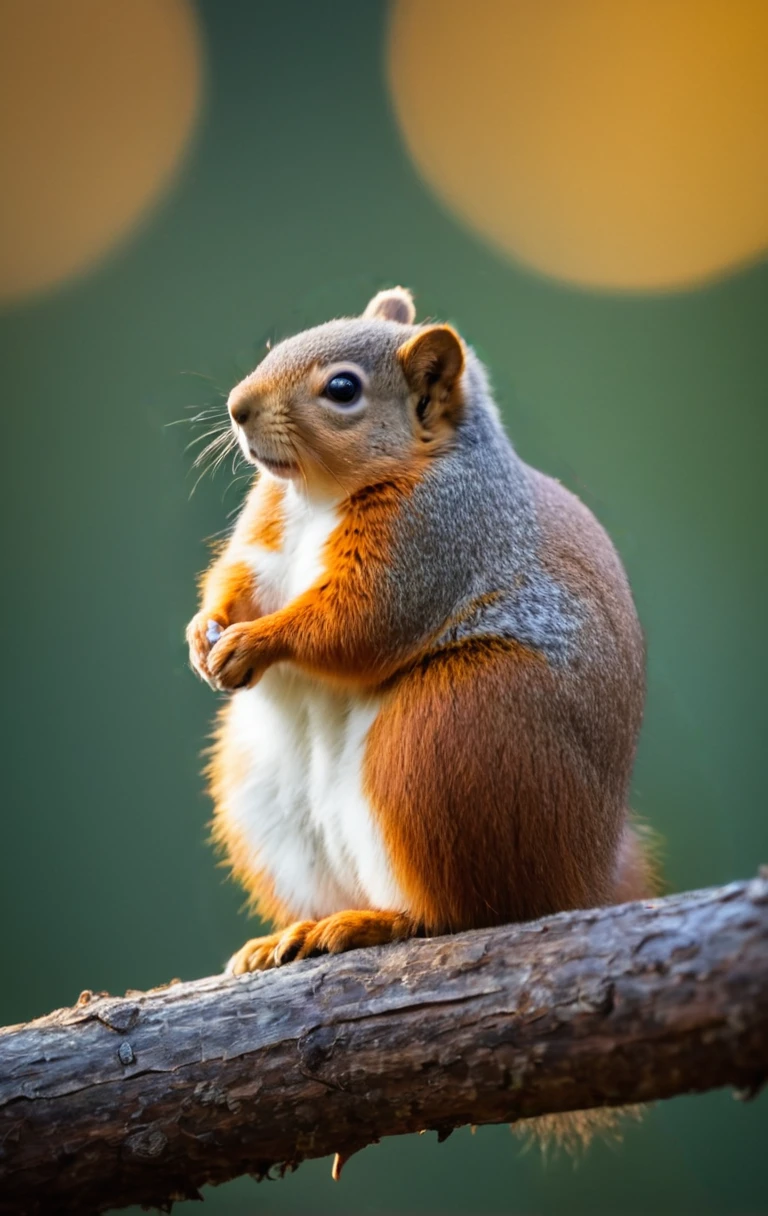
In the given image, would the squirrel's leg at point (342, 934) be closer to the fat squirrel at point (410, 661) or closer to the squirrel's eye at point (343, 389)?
the fat squirrel at point (410, 661)

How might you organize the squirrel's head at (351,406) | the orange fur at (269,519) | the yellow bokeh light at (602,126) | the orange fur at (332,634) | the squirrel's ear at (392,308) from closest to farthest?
1. the orange fur at (332,634)
2. the squirrel's head at (351,406)
3. the orange fur at (269,519)
4. the squirrel's ear at (392,308)
5. the yellow bokeh light at (602,126)

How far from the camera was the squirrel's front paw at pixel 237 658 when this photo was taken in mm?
2025

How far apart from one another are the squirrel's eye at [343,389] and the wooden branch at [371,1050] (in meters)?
1.03

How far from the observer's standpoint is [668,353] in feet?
11.8

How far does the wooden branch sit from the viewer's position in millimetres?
1468

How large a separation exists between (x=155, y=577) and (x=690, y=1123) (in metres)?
2.45

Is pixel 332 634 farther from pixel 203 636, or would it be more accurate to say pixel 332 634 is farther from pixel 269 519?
pixel 269 519

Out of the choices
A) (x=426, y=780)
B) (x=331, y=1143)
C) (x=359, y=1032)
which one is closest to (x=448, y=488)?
(x=426, y=780)

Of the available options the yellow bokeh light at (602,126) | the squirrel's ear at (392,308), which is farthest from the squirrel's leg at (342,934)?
the yellow bokeh light at (602,126)

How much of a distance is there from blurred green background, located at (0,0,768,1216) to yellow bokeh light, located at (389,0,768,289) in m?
0.12

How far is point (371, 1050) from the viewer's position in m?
1.68

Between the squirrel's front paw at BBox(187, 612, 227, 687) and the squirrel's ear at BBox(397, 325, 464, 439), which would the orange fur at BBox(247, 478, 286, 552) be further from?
the squirrel's ear at BBox(397, 325, 464, 439)

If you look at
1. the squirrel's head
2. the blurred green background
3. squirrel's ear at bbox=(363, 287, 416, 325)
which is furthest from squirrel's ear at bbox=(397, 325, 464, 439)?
the blurred green background

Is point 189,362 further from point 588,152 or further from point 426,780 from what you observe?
point 426,780
